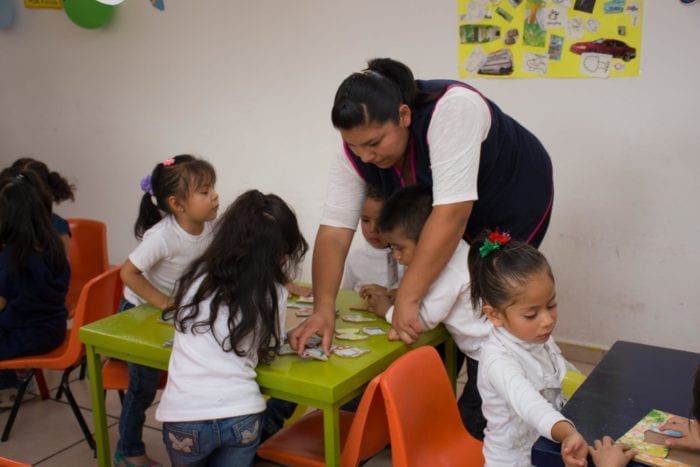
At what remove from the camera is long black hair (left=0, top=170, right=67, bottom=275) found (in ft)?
9.08

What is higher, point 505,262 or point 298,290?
point 505,262

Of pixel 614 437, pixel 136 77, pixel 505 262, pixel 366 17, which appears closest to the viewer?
pixel 614 437

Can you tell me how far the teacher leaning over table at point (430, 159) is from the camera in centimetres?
195

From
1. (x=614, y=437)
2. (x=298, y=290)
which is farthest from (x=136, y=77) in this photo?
(x=614, y=437)

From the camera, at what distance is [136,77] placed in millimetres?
4785

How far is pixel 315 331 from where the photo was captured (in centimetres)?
203

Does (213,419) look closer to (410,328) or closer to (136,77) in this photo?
(410,328)

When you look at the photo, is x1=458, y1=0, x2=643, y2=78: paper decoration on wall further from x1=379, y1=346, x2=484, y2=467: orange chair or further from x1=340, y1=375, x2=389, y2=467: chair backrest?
x1=340, y1=375, x2=389, y2=467: chair backrest

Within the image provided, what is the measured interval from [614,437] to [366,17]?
9.49 ft

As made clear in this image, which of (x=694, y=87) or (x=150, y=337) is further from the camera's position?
(x=694, y=87)

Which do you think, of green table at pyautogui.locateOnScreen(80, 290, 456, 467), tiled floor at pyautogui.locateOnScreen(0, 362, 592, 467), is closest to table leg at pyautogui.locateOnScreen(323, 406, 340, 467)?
green table at pyautogui.locateOnScreen(80, 290, 456, 467)

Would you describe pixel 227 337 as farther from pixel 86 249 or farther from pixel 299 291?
pixel 86 249

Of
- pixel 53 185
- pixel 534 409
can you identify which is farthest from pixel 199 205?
pixel 534 409

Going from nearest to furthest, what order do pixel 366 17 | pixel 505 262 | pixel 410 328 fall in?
pixel 505 262
pixel 410 328
pixel 366 17
